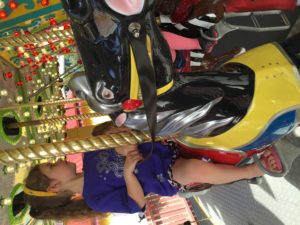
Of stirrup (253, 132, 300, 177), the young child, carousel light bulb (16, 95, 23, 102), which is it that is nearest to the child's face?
the young child

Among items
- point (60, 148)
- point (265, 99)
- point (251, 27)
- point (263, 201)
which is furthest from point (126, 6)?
point (263, 201)

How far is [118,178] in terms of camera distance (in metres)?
1.02

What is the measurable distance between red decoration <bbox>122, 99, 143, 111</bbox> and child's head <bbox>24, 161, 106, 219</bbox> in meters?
0.50

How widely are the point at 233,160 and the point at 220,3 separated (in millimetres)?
703

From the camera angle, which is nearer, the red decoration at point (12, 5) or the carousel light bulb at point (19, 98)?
the red decoration at point (12, 5)

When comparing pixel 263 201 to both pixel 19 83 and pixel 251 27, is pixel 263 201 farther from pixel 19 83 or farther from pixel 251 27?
pixel 19 83

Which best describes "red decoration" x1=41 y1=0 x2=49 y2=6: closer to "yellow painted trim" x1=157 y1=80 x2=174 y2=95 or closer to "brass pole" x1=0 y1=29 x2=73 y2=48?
"brass pole" x1=0 y1=29 x2=73 y2=48

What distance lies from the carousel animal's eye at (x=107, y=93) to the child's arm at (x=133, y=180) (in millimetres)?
276

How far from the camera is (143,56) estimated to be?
62 cm

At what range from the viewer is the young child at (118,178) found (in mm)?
938

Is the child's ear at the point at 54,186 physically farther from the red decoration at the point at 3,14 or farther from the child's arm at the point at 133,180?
the red decoration at the point at 3,14

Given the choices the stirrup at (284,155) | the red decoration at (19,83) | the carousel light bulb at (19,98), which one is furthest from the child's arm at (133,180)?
the red decoration at (19,83)

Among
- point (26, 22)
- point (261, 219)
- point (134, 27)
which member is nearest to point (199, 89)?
point (134, 27)

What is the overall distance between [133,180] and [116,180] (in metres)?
0.11
